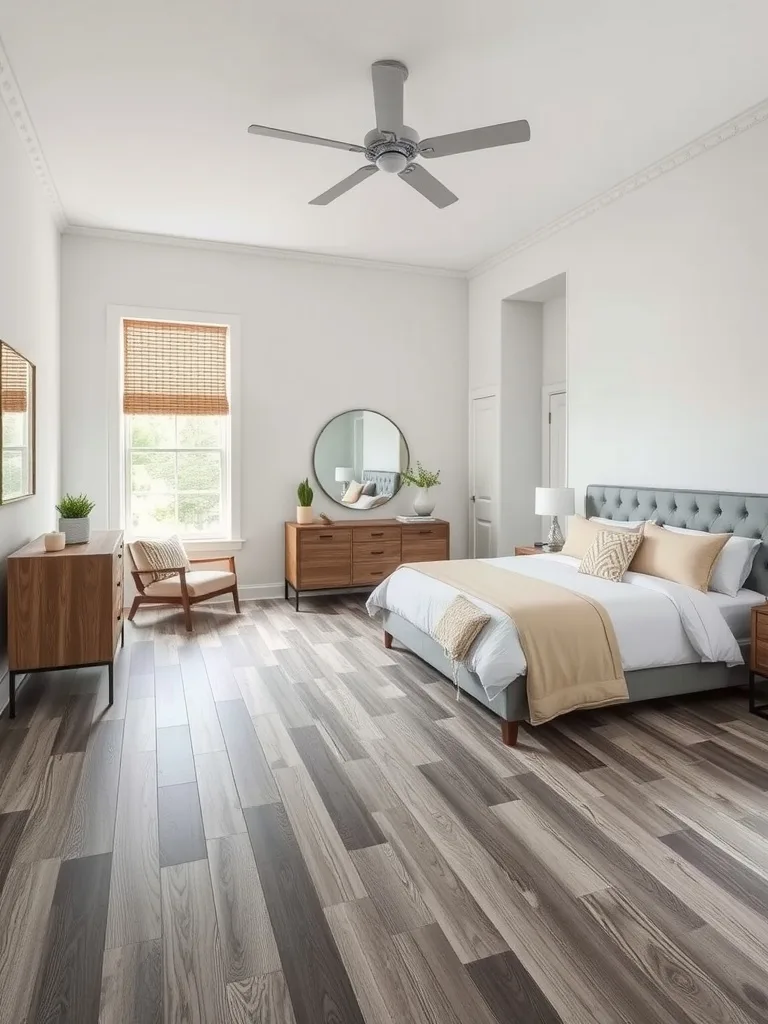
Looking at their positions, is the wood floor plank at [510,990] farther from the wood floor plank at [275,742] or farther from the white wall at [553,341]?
the white wall at [553,341]

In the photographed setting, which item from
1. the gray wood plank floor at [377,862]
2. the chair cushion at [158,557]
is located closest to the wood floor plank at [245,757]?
the gray wood plank floor at [377,862]

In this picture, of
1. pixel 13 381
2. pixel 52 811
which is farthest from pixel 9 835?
pixel 13 381

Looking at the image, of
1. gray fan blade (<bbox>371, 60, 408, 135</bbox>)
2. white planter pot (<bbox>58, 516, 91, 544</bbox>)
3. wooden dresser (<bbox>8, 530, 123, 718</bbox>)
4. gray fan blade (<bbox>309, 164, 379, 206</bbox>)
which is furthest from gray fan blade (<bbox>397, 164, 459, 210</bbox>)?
white planter pot (<bbox>58, 516, 91, 544</bbox>)

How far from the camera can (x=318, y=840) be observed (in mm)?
2174

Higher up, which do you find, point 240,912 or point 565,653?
point 565,653

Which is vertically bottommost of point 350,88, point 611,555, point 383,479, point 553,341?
point 611,555

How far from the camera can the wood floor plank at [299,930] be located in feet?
4.93

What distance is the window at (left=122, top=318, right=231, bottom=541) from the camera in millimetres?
5664

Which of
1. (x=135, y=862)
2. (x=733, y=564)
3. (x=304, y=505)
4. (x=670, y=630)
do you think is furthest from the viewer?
(x=304, y=505)

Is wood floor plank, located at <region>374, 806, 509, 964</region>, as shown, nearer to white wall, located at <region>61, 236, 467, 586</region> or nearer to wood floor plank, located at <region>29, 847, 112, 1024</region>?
wood floor plank, located at <region>29, 847, 112, 1024</region>

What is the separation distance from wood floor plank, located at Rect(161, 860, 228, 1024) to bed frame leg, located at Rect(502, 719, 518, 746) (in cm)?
142

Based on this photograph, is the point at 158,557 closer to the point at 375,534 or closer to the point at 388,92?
the point at 375,534

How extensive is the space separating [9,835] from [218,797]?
687mm

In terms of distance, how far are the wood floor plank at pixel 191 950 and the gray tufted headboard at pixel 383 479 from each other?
4572mm
